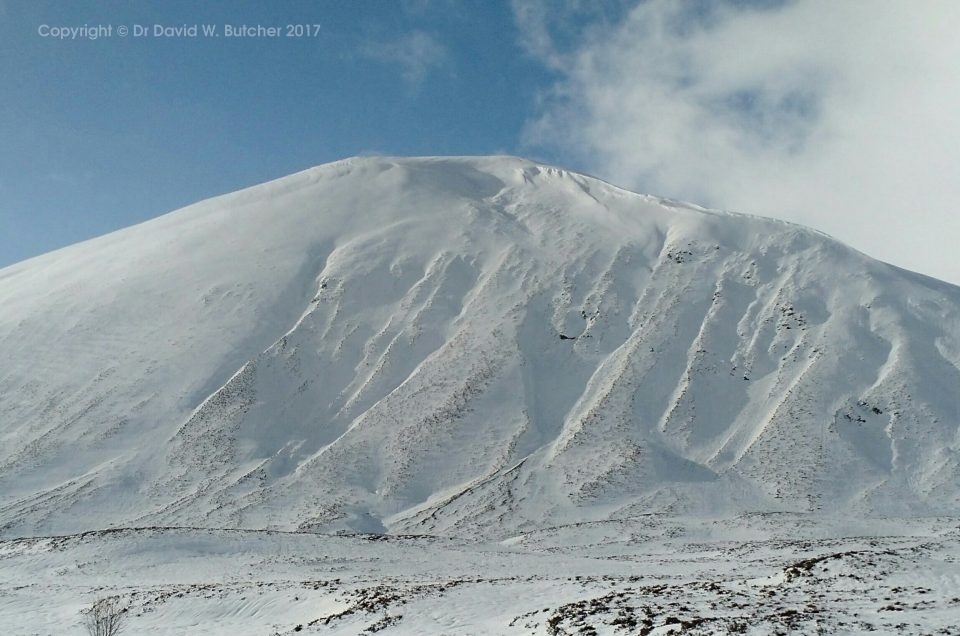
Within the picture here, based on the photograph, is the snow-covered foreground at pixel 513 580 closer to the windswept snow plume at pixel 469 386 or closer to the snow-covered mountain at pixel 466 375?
the windswept snow plume at pixel 469 386

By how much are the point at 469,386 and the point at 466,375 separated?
1.90 m

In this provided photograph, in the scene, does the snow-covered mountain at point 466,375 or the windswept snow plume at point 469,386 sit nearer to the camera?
the windswept snow plume at point 469,386

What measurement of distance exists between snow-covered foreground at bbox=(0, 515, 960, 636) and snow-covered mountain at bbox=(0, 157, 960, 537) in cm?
1146

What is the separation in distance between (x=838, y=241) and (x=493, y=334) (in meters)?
56.7

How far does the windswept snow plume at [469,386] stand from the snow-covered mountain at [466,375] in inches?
12.9

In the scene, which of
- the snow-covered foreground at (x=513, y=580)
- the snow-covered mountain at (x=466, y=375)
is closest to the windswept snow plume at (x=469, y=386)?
the snow-covered mountain at (x=466, y=375)

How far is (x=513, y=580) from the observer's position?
2816 centimetres

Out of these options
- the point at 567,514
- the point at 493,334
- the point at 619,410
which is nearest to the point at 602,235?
the point at 493,334

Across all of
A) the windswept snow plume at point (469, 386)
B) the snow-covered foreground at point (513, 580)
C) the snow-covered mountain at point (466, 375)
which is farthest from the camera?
the snow-covered mountain at point (466, 375)

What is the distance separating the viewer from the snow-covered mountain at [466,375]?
60.9m

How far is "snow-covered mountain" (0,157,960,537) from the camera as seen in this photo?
60875 mm

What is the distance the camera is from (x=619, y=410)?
71062 millimetres

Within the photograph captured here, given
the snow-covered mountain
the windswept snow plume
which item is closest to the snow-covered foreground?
the windswept snow plume

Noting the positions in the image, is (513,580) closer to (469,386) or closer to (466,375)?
(469,386)
